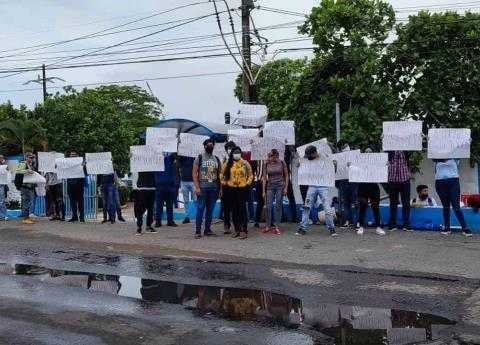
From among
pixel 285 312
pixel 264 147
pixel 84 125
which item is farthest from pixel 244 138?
pixel 84 125

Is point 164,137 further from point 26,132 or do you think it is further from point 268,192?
point 26,132

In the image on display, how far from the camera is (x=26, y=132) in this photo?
2577 centimetres

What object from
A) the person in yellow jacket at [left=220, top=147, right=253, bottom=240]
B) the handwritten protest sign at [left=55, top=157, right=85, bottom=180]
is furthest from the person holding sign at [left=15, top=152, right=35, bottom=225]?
the person in yellow jacket at [left=220, top=147, right=253, bottom=240]

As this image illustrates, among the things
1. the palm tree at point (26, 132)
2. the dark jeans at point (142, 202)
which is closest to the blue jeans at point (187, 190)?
the dark jeans at point (142, 202)

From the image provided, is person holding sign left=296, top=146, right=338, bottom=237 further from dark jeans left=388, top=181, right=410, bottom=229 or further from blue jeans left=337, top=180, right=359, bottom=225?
dark jeans left=388, top=181, right=410, bottom=229

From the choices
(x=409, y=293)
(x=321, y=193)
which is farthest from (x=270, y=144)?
(x=409, y=293)

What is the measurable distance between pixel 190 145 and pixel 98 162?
8.33 feet

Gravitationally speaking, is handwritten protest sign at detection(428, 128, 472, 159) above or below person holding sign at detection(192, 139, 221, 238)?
above

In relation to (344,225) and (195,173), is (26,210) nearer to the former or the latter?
(195,173)

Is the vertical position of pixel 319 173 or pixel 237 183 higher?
pixel 319 173

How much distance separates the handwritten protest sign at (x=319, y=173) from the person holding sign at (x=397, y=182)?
48.7 inches

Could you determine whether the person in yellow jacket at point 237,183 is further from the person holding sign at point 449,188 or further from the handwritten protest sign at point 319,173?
the person holding sign at point 449,188

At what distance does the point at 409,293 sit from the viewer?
7.27 m

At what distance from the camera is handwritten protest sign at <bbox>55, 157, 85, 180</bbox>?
14789 mm
